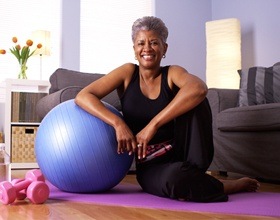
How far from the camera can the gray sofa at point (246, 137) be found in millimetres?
2566

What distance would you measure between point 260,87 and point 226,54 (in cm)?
131

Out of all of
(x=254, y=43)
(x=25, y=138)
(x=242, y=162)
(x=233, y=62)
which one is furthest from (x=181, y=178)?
(x=254, y=43)

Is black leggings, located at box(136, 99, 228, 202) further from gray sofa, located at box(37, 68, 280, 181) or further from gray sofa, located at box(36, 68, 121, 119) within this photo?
gray sofa, located at box(36, 68, 121, 119)

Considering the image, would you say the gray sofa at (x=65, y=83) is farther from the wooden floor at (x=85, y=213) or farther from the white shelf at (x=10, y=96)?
the wooden floor at (x=85, y=213)

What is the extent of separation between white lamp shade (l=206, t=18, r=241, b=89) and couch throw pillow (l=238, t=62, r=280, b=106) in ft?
3.40

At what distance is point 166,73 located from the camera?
1990 mm

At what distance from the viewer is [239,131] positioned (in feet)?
9.34

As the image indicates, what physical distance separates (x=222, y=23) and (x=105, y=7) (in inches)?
53.6

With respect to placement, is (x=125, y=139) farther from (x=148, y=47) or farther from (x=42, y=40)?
(x=42, y=40)

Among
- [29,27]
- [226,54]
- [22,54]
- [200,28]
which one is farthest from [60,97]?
[200,28]

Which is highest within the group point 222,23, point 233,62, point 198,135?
point 222,23

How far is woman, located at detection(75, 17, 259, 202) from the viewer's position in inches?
69.7

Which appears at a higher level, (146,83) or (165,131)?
(146,83)

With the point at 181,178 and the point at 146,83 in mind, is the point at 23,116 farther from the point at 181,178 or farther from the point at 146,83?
the point at 181,178
